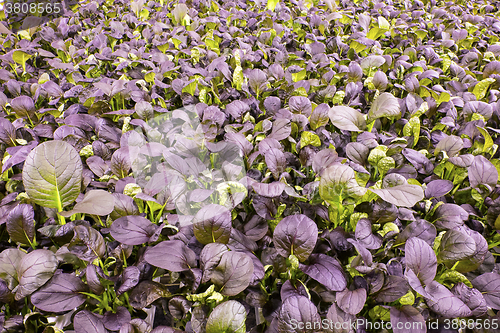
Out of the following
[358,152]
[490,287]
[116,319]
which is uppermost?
[358,152]

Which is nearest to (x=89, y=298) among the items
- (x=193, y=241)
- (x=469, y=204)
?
(x=193, y=241)

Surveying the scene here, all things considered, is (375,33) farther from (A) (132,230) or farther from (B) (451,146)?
(A) (132,230)

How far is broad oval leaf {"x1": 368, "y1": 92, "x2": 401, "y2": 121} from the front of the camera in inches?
46.6

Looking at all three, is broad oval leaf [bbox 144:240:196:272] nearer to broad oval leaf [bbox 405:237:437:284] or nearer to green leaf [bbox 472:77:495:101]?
broad oval leaf [bbox 405:237:437:284]

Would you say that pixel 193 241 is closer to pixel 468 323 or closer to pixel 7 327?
pixel 7 327

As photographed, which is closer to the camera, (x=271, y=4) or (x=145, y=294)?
(x=145, y=294)

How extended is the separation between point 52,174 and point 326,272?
2.44 ft

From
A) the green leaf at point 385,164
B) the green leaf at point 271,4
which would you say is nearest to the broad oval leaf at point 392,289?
the green leaf at point 385,164

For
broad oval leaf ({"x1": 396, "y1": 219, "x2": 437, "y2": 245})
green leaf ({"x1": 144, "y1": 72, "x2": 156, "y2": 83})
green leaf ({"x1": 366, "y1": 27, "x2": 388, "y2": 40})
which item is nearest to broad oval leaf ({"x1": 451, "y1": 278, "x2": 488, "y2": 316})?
broad oval leaf ({"x1": 396, "y1": 219, "x2": 437, "y2": 245})

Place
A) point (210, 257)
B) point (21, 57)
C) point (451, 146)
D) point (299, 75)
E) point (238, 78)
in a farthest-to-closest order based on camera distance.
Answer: point (21, 57)
point (299, 75)
point (238, 78)
point (451, 146)
point (210, 257)

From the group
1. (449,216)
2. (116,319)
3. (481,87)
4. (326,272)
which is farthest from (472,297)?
(481,87)

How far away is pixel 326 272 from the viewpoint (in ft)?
2.48

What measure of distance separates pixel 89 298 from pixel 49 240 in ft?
0.78

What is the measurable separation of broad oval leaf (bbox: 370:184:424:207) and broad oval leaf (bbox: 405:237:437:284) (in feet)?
0.33
